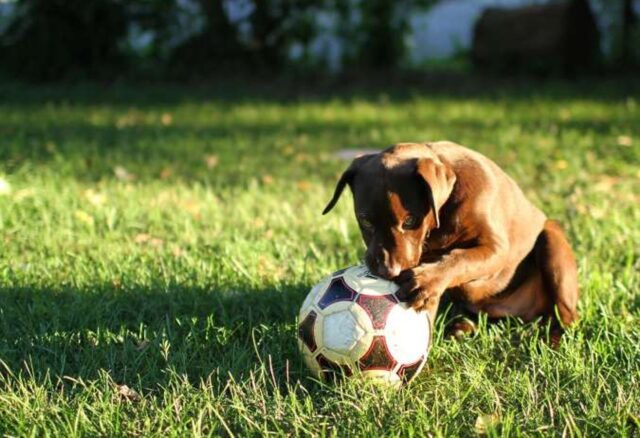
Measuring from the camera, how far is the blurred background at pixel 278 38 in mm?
13672

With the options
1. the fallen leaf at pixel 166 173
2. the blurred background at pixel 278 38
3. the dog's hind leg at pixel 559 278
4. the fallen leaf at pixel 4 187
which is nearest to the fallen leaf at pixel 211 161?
the fallen leaf at pixel 166 173

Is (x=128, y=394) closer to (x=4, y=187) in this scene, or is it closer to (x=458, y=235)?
(x=458, y=235)

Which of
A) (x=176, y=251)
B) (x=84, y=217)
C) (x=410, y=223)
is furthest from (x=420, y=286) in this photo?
(x=84, y=217)

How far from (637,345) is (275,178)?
4.07 meters

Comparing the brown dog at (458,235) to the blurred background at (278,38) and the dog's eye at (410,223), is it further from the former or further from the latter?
the blurred background at (278,38)

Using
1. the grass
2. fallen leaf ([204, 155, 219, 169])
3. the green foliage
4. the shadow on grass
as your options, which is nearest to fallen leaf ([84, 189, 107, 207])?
the grass

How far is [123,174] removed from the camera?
6996mm

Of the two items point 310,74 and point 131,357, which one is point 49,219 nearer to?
point 131,357

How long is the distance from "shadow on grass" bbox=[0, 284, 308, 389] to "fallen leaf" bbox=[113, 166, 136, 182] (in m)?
2.82

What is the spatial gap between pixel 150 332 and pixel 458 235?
1393 mm

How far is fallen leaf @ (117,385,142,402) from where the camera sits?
3.10 m

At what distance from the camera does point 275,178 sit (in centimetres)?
711

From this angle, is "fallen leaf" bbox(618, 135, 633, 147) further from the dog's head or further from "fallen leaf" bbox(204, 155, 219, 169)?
the dog's head

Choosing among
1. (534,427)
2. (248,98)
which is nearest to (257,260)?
(534,427)
